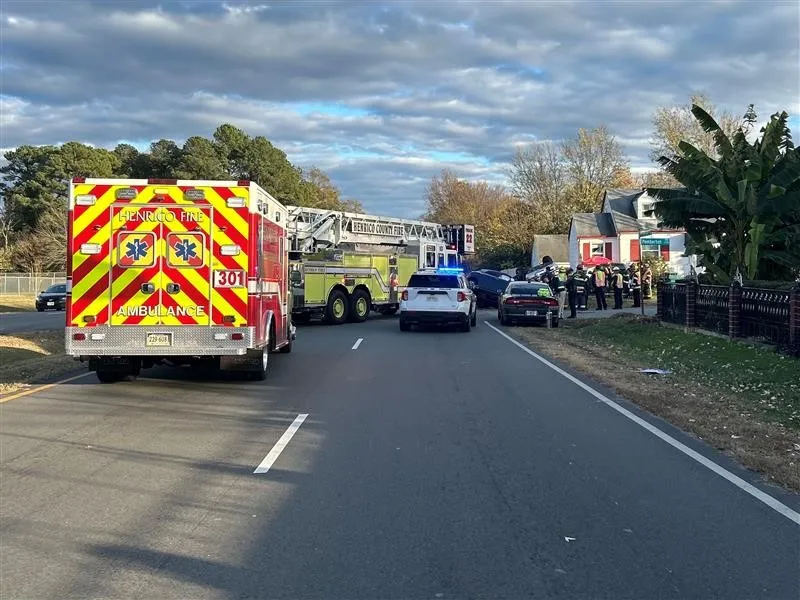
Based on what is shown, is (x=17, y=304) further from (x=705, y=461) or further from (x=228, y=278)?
(x=705, y=461)

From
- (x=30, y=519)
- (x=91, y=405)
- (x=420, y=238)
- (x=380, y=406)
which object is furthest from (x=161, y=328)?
(x=420, y=238)

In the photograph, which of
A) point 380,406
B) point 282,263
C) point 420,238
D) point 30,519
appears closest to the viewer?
point 30,519

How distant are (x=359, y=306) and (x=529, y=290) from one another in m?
5.74

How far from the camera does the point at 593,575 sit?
4750mm

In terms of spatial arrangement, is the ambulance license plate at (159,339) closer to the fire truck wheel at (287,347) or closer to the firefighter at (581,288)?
the fire truck wheel at (287,347)

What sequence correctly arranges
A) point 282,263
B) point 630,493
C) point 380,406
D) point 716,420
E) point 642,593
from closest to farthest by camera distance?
point 642,593, point 630,493, point 716,420, point 380,406, point 282,263

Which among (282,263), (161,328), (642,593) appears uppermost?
(282,263)

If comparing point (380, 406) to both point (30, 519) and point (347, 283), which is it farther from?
point (347, 283)

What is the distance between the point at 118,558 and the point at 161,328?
6470 mm

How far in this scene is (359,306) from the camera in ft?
87.2

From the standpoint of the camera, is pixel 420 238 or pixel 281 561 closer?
pixel 281 561

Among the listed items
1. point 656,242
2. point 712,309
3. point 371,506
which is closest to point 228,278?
point 371,506

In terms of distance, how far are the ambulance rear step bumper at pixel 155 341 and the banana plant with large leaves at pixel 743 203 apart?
13415 mm

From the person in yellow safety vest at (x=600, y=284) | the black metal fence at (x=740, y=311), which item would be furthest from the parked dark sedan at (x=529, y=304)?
the person in yellow safety vest at (x=600, y=284)
